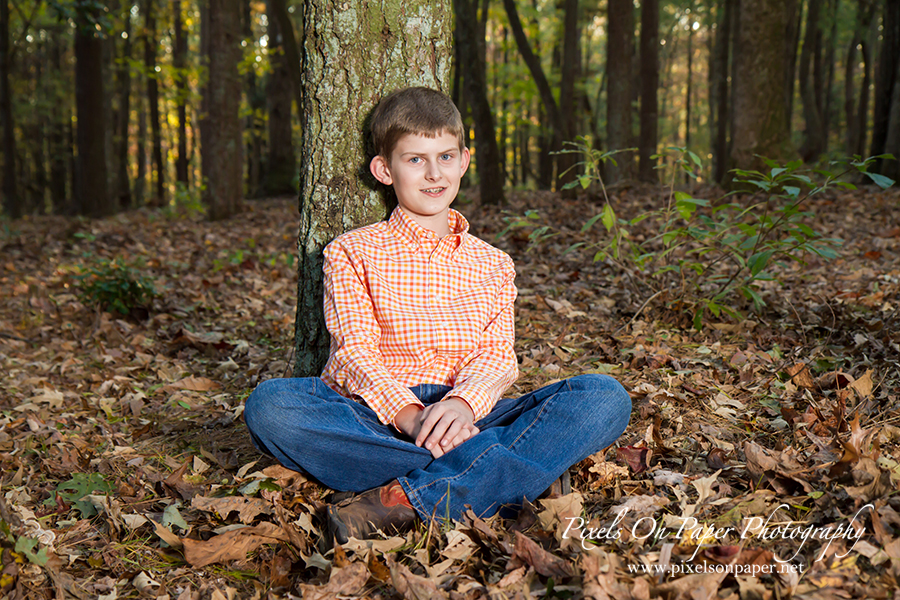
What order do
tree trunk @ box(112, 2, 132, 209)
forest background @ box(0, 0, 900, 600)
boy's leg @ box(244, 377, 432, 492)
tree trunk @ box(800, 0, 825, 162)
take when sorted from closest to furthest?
forest background @ box(0, 0, 900, 600) < boy's leg @ box(244, 377, 432, 492) < tree trunk @ box(800, 0, 825, 162) < tree trunk @ box(112, 2, 132, 209)

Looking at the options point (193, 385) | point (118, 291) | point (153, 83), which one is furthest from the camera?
point (153, 83)

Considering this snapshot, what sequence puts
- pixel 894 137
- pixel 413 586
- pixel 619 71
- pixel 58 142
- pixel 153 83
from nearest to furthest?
Answer: pixel 413 586, pixel 894 137, pixel 619 71, pixel 153 83, pixel 58 142

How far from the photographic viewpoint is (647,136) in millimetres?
12664

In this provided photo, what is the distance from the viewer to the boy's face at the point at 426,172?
9.25ft

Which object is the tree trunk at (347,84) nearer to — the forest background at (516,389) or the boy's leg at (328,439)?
the forest background at (516,389)

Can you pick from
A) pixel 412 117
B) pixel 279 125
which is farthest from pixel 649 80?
pixel 412 117

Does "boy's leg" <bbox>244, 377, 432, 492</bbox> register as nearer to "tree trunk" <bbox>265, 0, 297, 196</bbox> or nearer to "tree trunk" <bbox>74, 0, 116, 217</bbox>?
"tree trunk" <bbox>74, 0, 116, 217</bbox>

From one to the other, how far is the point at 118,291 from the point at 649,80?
10391 mm

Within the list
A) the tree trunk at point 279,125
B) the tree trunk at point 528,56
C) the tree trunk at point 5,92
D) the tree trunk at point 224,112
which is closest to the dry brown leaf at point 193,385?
the tree trunk at point 224,112

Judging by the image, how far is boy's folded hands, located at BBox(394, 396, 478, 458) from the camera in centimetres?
239

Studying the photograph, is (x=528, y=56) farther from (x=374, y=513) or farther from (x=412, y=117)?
(x=374, y=513)

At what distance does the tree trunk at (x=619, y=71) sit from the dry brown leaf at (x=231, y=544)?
9.00 meters

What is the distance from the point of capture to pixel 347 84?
302 cm

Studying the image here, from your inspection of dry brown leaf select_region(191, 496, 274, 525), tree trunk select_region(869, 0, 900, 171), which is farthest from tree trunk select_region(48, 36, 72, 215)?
dry brown leaf select_region(191, 496, 274, 525)
